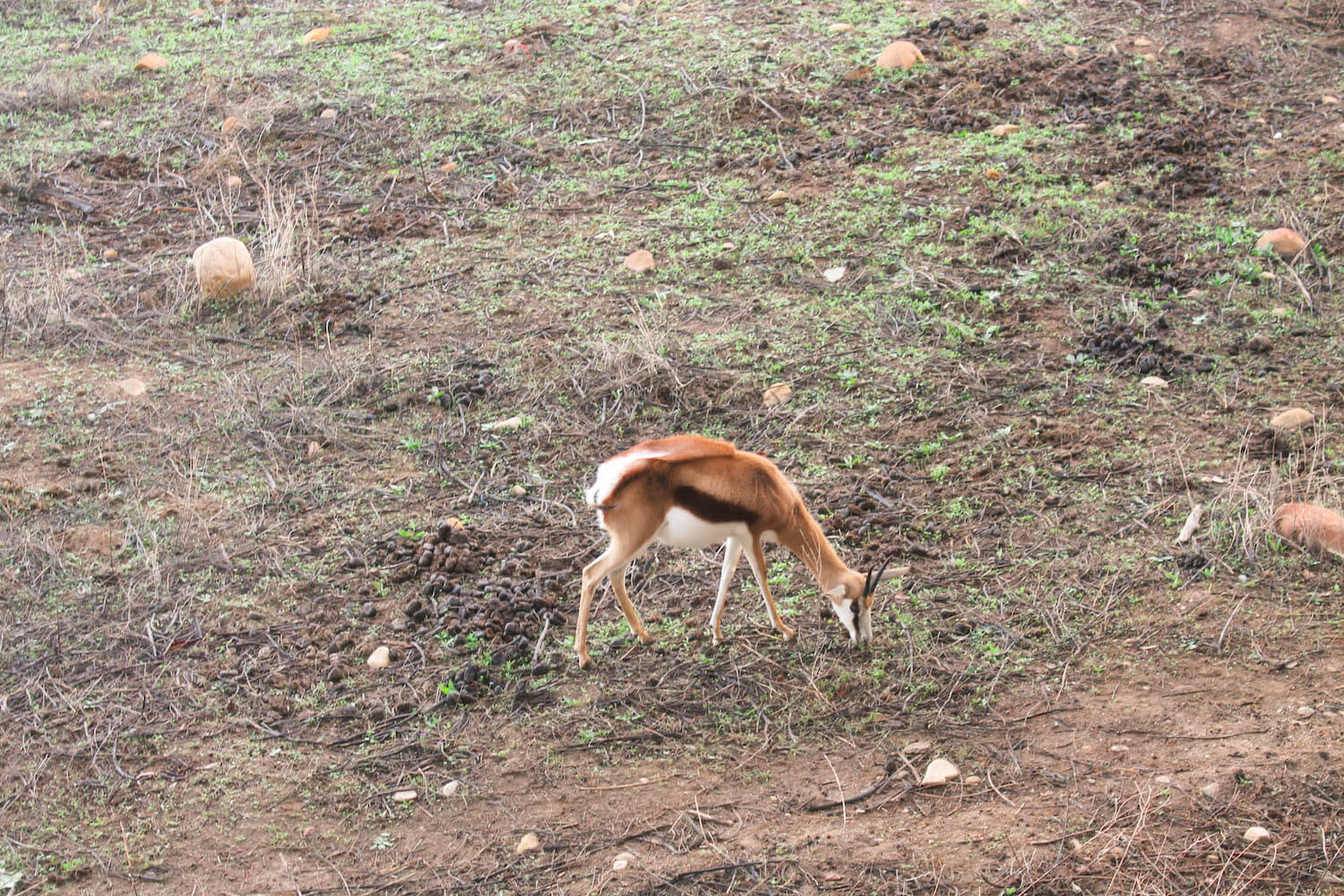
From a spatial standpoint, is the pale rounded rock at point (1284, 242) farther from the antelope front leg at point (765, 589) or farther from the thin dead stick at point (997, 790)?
the thin dead stick at point (997, 790)

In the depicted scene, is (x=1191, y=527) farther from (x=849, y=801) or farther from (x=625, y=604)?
(x=625, y=604)

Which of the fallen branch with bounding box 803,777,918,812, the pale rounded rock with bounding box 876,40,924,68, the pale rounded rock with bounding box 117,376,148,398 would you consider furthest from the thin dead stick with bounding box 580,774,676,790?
the pale rounded rock with bounding box 876,40,924,68

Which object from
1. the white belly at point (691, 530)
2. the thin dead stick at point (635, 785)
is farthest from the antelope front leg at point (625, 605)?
the thin dead stick at point (635, 785)

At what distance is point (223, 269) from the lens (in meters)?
7.41

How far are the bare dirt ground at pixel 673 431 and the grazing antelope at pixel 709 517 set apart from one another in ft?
0.96

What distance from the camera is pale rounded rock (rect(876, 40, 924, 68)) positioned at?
30.2ft

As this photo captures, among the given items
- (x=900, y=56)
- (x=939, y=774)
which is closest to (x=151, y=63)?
(x=900, y=56)

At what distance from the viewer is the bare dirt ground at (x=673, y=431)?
4031mm

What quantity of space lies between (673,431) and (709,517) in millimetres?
1700

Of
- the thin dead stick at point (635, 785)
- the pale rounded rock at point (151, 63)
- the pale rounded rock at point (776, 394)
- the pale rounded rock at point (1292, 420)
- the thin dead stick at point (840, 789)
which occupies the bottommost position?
the thin dead stick at point (635, 785)

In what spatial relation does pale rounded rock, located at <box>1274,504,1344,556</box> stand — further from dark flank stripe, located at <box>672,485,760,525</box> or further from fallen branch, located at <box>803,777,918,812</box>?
dark flank stripe, located at <box>672,485,760,525</box>

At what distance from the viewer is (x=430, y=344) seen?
695cm

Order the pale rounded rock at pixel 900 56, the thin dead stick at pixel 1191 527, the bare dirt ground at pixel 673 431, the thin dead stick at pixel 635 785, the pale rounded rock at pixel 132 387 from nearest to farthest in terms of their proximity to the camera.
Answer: the bare dirt ground at pixel 673 431
the thin dead stick at pixel 635 785
the thin dead stick at pixel 1191 527
the pale rounded rock at pixel 132 387
the pale rounded rock at pixel 900 56

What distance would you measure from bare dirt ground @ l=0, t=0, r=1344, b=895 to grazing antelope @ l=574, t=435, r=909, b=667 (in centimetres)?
29
